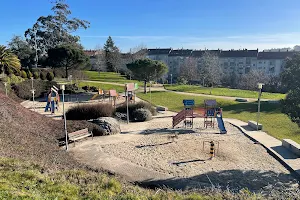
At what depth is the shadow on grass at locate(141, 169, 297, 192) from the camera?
369 inches

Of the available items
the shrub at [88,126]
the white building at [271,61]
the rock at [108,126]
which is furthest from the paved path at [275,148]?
the white building at [271,61]

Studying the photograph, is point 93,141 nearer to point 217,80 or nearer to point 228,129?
point 228,129

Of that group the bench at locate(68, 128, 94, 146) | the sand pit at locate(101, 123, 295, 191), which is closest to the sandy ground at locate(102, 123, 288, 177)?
the sand pit at locate(101, 123, 295, 191)

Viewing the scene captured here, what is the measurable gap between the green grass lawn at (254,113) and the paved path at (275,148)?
3.63 ft

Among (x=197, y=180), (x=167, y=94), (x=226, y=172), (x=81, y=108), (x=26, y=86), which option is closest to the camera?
(x=197, y=180)

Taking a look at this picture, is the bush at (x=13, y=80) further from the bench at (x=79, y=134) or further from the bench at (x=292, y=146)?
the bench at (x=292, y=146)

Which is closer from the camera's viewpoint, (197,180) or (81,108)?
(197,180)

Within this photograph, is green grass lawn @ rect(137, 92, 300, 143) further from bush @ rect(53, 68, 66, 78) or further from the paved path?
bush @ rect(53, 68, 66, 78)

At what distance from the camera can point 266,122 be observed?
21188mm

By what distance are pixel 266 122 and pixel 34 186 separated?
19076mm

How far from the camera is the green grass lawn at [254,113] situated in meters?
18.2

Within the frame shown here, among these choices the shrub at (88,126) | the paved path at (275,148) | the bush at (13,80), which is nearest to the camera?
the paved path at (275,148)

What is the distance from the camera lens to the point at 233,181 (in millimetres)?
9906

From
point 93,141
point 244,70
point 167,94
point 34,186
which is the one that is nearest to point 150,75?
point 167,94
